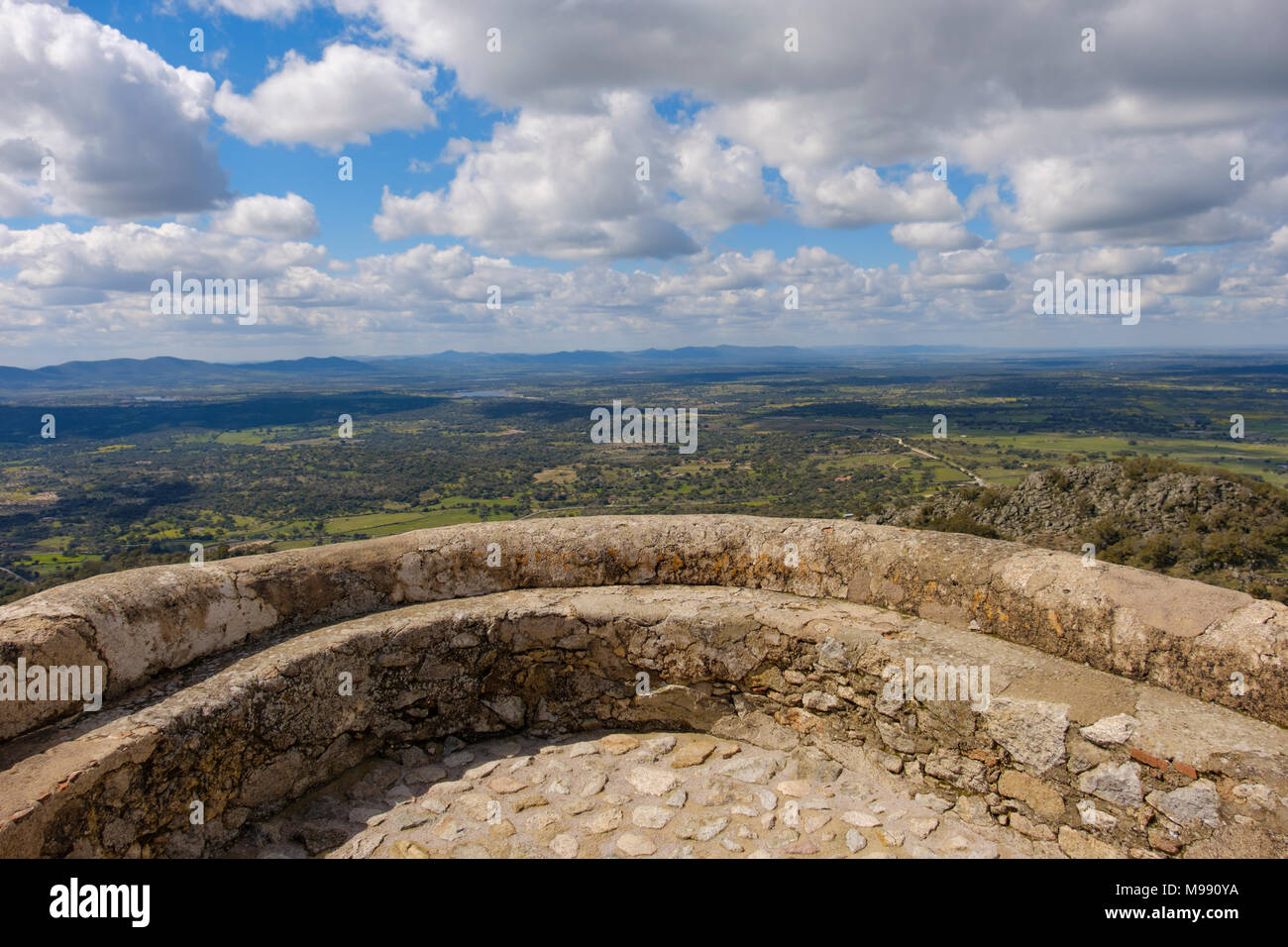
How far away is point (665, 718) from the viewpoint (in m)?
4.72

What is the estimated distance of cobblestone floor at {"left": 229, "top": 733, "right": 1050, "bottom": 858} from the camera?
11.6 feet

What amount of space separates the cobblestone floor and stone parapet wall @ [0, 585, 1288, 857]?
0.42 feet

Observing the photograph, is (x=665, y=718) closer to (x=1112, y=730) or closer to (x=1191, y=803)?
(x=1112, y=730)

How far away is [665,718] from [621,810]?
92cm

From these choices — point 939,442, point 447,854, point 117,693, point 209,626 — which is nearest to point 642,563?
point 447,854

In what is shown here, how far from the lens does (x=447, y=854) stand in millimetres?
3525

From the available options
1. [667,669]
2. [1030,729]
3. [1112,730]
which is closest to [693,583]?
[667,669]

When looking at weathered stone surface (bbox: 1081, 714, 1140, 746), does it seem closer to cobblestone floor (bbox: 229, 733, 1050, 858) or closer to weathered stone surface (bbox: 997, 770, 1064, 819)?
weathered stone surface (bbox: 997, 770, 1064, 819)

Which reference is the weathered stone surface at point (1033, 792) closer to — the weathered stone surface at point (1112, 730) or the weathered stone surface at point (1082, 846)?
the weathered stone surface at point (1082, 846)

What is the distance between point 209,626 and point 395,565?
4.16 ft

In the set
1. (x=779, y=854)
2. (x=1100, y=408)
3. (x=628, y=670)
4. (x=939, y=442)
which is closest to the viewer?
(x=779, y=854)

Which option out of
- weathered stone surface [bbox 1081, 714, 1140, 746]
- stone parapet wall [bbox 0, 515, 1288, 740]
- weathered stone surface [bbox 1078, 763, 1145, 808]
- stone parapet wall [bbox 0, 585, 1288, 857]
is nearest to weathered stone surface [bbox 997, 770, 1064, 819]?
stone parapet wall [bbox 0, 585, 1288, 857]

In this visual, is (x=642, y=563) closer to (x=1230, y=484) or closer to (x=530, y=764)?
(x=530, y=764)

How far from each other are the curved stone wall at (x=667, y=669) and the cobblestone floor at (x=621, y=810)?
0.15 metres
